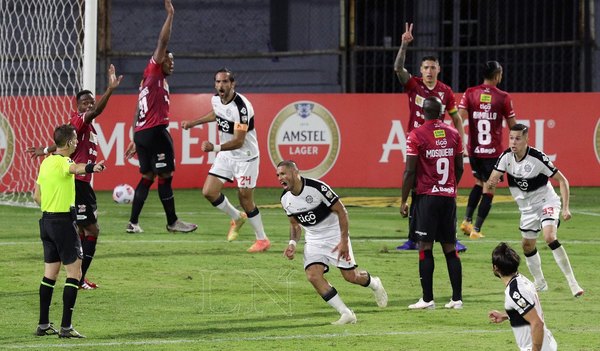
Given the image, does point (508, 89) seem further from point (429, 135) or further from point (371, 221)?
point (429, 135)

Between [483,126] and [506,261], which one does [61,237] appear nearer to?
[506,261]

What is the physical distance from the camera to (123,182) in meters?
23.5

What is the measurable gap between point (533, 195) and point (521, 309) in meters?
4.70

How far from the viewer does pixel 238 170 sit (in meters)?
15.7

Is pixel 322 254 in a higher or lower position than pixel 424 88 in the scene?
lower

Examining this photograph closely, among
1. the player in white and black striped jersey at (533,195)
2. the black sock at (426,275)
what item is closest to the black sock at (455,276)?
the black sock at (426,275)

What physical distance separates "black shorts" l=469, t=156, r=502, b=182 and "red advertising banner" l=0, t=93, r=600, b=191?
22.8 ft

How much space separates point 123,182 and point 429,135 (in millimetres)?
12437

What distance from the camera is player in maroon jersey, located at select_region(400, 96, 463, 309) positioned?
1164 centimetres

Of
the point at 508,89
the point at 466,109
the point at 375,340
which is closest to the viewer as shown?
the point at 375,340

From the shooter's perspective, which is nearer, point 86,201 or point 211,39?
point 86,201

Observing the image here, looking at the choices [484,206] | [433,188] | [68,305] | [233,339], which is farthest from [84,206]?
[484,206]

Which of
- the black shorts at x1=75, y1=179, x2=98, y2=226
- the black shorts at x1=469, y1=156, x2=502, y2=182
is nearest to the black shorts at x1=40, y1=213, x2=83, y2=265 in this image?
the black shorts at x1=75, y1=179, x2=98, y2=226

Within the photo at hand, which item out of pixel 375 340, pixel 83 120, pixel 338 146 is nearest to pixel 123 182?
pixel 338 146
